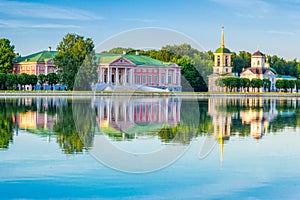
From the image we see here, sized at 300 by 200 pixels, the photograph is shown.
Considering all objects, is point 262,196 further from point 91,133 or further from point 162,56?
point 162,56

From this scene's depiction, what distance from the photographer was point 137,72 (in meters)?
68.9

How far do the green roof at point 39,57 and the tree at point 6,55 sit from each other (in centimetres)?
541

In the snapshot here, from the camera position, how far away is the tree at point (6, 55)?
64.0 metres

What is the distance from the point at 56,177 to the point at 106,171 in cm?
100

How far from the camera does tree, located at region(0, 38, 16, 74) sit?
64.0 meters

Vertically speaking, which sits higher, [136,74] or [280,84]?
[136,74]

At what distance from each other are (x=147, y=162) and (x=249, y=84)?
6852 cm

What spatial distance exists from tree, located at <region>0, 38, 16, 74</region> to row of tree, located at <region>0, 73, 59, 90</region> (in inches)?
134

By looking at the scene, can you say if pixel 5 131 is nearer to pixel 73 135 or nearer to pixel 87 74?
pixel 73 135

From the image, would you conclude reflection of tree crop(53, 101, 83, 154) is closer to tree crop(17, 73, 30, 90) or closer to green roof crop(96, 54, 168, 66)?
tree crop(17, 73, 30, 90)

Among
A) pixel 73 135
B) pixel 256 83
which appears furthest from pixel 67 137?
pixel 256 83

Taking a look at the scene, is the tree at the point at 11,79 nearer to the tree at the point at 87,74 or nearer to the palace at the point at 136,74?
the tree at the point at 87,74

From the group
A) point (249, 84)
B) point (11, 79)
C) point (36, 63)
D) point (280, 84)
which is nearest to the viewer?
point (11, 79)

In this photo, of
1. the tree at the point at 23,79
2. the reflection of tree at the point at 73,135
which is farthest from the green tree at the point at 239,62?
the reflection of tree at the point at 73,135
